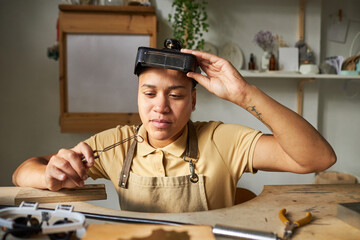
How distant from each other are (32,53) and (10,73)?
0.97ft

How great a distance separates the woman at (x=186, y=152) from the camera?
1.08 metres

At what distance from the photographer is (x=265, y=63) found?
3.00 metres

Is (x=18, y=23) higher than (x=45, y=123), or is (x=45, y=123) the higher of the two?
(x=18, y=23)

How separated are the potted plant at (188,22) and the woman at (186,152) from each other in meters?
1.45

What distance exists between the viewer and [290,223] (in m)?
0.83

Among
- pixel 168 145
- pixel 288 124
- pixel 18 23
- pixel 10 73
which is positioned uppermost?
pixel 18 23

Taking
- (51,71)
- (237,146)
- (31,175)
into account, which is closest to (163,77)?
(237,146)

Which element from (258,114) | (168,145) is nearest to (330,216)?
(258,114)

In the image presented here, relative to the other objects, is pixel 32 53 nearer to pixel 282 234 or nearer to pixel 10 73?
pixel 10 73

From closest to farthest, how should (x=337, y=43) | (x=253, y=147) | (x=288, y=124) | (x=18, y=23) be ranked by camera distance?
1. (x=288, y=124)
2. (x=253, y=147)
3. (x=18, y=23)
4. (x=337, y=43)

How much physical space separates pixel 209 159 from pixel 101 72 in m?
1.75

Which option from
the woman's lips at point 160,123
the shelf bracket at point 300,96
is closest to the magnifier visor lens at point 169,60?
the woman's lips at point 160,123

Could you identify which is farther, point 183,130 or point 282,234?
point 183,130

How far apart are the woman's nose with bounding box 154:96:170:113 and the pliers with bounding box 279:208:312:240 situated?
544mm
